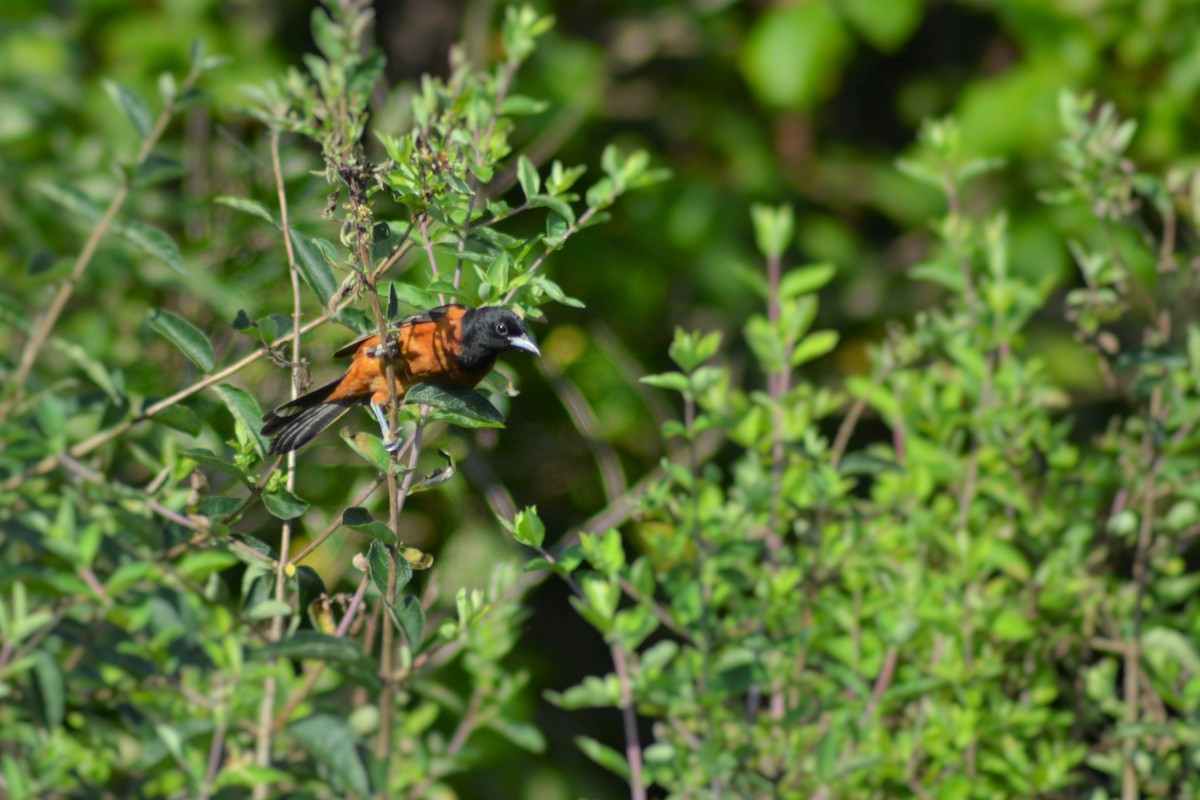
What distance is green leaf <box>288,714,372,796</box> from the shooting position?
177cm

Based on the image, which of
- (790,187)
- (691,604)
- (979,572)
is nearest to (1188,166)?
(790,187)

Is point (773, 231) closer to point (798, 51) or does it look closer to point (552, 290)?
point (552, 290)

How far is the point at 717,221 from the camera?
14.6 feet

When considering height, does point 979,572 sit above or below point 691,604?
below

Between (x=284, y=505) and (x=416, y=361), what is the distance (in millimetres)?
941

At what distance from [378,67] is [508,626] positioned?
1371 mm

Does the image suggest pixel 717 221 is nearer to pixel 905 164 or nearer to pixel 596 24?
pixel 596 24

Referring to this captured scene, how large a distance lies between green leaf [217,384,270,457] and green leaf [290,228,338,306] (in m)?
0.17

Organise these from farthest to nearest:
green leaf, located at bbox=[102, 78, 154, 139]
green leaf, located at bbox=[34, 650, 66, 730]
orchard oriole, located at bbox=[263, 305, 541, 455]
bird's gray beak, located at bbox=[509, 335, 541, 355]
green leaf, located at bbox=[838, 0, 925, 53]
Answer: green leaf, located at bbox=[838, 0, 925, 53] → bird's gray beak, located at bbox=[509, 335, 541, 355] → orchard oriole, located at bbox=[263, 305, 541, 455] → green leaf, located at bbox=[34, 650, 66, 730] → green leaf, located at bbox=[102, 78, 154, 139]

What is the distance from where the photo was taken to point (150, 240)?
156 centimetres

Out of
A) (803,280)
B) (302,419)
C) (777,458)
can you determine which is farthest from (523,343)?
(803,280)

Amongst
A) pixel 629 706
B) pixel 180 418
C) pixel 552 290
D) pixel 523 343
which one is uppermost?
pixel 552 290

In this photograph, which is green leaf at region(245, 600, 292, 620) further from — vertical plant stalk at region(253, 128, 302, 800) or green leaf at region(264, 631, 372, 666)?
green leaf at region(264, 631, 372, 666)

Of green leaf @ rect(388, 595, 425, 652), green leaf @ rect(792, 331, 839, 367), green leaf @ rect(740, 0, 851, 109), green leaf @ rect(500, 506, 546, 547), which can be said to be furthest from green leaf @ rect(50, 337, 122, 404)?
green leaf @ rect(740, 0, 851, 109)
